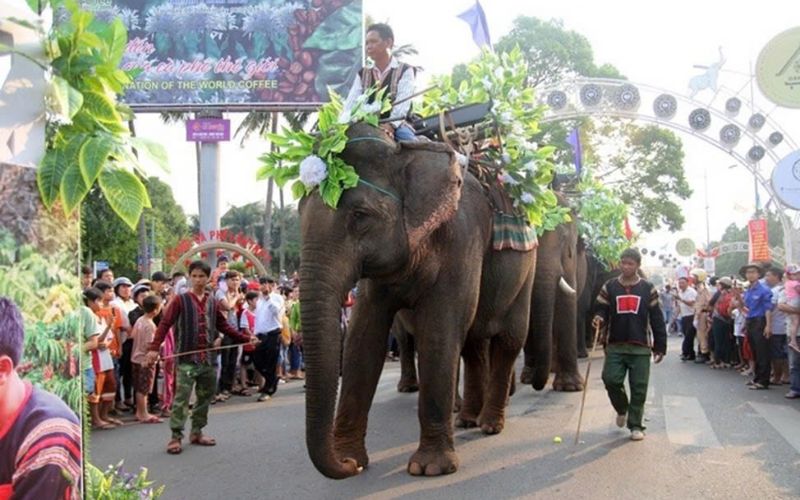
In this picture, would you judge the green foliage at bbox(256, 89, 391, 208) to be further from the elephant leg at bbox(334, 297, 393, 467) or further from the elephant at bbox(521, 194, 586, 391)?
the elephant at bbox(521, 194, 586, 391)

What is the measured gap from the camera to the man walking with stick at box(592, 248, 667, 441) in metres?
7.37

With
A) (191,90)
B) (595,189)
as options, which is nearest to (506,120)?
(595,189)

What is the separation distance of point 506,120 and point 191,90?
69.8ft

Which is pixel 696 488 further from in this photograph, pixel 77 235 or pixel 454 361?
pixel 77 235

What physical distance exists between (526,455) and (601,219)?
7.47 metres

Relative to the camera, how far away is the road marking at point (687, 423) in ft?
24.0

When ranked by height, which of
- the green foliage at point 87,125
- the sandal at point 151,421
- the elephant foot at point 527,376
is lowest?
the sandal at point 151,421

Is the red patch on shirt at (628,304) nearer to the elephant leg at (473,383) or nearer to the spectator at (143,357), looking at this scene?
the elephant leg at (473,383)

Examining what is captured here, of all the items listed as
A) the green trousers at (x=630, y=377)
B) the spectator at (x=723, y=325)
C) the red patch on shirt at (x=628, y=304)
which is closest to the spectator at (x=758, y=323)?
the spectator at (x=723, y=325)

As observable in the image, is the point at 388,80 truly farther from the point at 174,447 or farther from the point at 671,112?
the point at 671,112

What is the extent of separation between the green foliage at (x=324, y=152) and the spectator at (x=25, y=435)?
264cm

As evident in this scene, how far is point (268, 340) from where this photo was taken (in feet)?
37.8

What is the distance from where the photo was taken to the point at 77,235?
9.23 ft

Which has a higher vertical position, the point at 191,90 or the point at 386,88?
the point at 191,90
